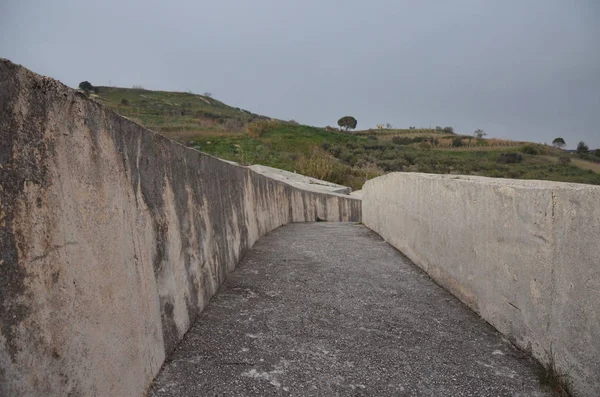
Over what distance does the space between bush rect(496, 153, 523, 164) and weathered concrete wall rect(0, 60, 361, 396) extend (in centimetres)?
4496

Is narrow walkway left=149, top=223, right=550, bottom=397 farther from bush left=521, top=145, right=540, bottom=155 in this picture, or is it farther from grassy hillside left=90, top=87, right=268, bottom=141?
bush left=521, top=145, right=540, bottom=155

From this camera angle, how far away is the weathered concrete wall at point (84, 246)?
45.1 inches

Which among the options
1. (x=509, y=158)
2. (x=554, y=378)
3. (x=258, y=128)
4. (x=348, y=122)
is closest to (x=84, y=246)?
(x=554, y=378)

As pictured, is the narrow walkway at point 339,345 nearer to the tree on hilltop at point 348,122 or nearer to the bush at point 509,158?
the bush at point 509,158

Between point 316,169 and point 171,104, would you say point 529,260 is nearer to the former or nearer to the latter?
point 316,169

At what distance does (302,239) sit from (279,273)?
8.43 ft

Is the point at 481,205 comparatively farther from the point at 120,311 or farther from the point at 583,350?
the point at 120,311

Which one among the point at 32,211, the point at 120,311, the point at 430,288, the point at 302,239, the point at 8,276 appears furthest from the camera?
the point at 302,239

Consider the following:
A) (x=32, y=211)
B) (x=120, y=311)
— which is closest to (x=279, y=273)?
(x=120, y=311)

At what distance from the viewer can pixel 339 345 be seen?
265 centimetres

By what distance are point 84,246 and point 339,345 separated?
1722 millimetres

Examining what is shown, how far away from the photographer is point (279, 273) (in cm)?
432

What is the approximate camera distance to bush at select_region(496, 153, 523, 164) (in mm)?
42050

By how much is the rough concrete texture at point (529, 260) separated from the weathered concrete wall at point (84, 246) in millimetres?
2075
